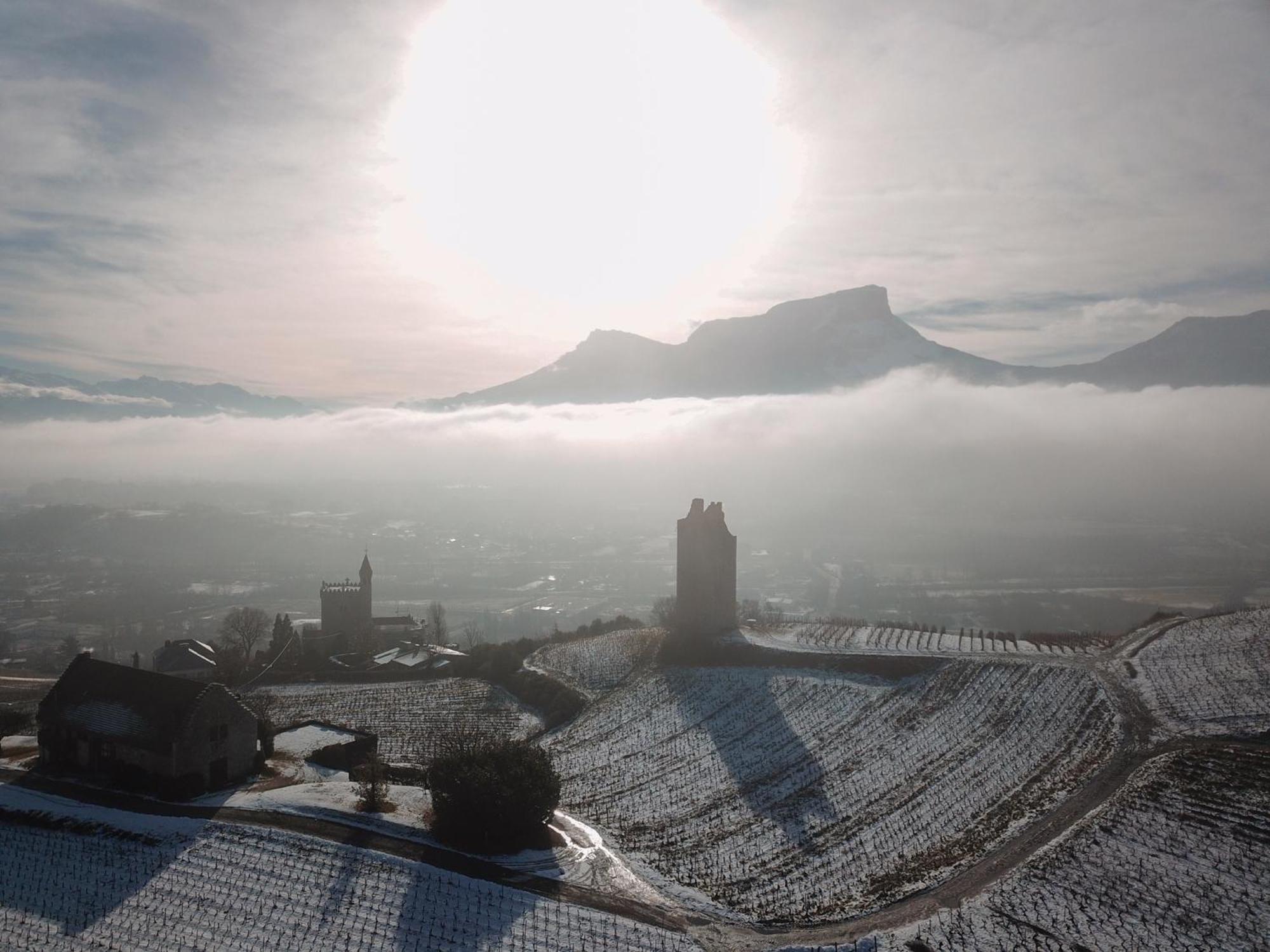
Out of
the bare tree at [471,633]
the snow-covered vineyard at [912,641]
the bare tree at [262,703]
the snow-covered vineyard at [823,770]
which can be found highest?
the snow-covered vineyard at [912,641]

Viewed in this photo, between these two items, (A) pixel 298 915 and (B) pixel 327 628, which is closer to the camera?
(A) pixel 298 915

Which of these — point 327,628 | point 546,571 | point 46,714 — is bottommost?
point 546,571

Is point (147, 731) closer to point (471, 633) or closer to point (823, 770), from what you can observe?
point (823, 770)

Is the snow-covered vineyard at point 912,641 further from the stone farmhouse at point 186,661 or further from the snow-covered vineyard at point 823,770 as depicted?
the stone farmhouse at point 186,661

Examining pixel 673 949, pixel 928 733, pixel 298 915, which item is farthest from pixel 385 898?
pixel 928 733

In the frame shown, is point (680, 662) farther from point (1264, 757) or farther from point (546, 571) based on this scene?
point (546, 571)

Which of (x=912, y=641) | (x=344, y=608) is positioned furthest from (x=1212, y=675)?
(x=344, y=608)

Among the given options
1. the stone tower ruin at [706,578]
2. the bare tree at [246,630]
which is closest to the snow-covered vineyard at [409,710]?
the bare tree at [246,630]
